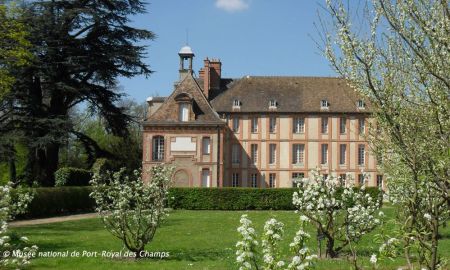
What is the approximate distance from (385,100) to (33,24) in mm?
26205

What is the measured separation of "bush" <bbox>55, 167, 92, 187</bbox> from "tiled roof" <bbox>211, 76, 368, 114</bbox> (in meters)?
13.3

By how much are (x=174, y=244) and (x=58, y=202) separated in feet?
42.8

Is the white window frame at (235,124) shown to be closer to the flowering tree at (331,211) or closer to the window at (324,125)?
the window at (324,125)

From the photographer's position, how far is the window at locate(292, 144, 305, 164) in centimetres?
4144

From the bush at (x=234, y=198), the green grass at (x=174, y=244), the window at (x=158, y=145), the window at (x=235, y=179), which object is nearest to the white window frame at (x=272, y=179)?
the window at (x=235, y=179)

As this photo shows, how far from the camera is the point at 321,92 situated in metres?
42.3

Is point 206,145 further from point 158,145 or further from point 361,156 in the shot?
point 361,156

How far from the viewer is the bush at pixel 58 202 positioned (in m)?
22.8

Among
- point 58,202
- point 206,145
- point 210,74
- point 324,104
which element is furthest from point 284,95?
point 58,202

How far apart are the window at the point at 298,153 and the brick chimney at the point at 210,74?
7.53 m

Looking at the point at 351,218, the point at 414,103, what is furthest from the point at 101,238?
the point at 414,103

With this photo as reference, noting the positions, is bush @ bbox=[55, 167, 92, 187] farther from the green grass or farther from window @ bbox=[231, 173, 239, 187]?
Result: window @ bbox=[231, 173, 239, 187]

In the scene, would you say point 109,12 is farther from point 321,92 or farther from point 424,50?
point 424,50

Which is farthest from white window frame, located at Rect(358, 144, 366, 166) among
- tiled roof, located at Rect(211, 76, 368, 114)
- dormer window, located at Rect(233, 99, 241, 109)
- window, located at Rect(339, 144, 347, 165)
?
dormer window, located at Rect(233, 99, 241, 109)
